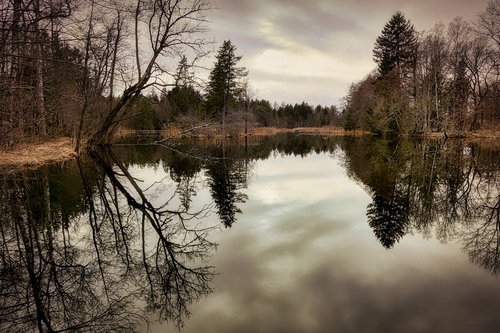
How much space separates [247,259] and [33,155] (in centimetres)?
1391

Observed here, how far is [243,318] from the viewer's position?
3.31 meters

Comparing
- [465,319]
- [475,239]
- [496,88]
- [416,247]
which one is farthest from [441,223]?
[496,88]

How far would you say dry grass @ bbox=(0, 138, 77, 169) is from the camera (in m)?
13.0

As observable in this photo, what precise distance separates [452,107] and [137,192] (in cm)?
4220

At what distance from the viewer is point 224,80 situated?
153ft

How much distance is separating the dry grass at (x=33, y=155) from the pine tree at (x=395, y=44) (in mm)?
42502

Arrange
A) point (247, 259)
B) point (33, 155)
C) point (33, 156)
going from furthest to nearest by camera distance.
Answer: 1. point (33, 155)
2. point (33, 156)
3. point (247, 259)

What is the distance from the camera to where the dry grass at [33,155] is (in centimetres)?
1300

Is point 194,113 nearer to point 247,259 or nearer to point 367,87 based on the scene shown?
point 367,87

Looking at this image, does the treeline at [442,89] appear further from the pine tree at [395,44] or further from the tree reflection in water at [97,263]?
the tree reflection in water at [97,263]

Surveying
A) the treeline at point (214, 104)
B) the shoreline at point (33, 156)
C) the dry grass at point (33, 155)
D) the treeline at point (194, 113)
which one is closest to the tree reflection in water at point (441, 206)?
the shoreline at point (33, 156)

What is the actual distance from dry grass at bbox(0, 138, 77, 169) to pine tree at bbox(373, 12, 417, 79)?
139 ft

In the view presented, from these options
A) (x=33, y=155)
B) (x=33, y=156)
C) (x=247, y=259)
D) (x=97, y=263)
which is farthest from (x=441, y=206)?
(x=33, y=155)

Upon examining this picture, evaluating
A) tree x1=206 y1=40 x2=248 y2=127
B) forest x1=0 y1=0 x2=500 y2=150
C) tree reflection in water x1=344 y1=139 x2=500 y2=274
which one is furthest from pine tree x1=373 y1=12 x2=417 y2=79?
tree reflection in water x1=344 y1=139 x2=500 y2=274
